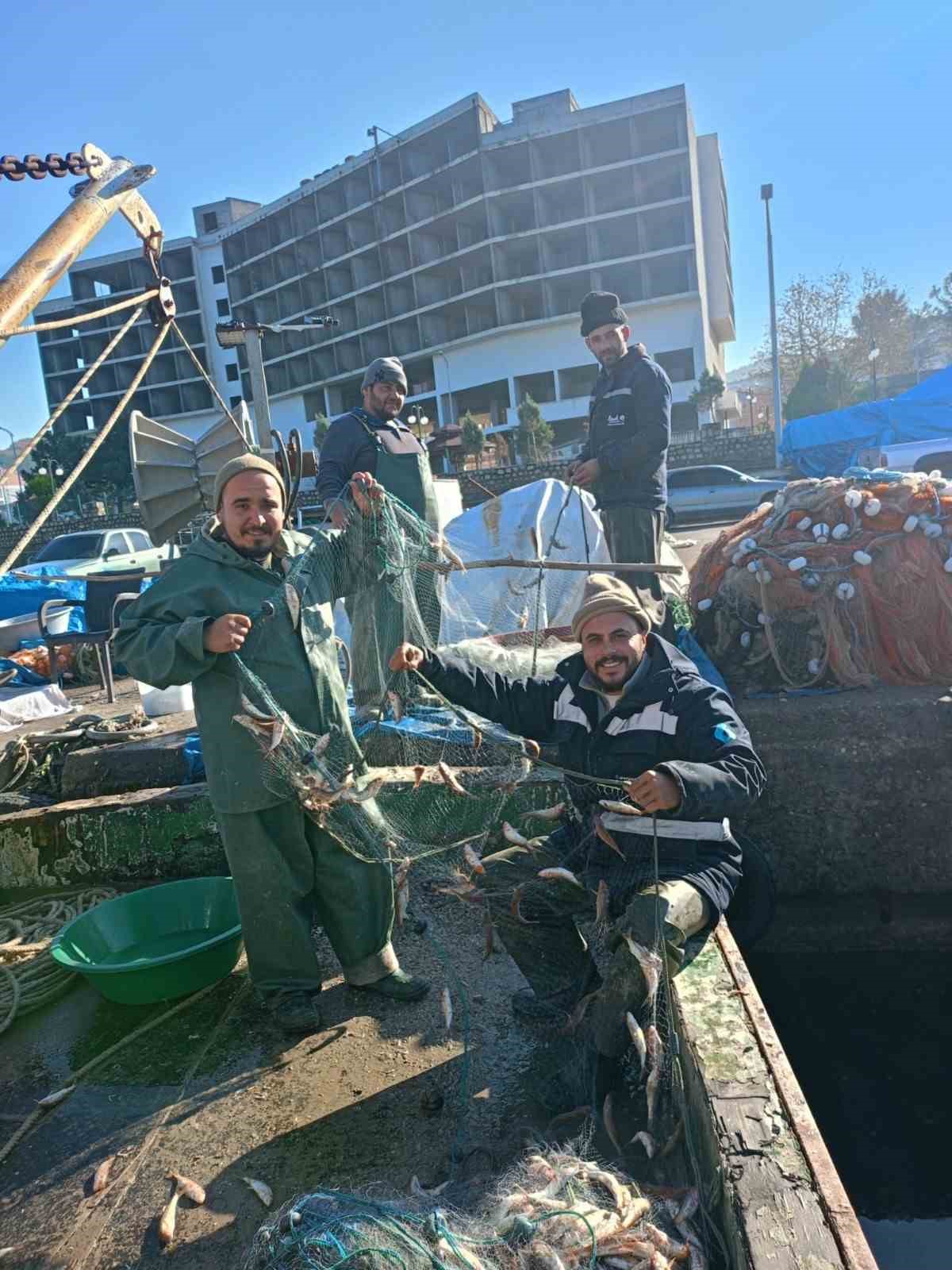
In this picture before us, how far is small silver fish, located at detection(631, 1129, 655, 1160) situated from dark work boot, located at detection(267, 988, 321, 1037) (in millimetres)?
1433

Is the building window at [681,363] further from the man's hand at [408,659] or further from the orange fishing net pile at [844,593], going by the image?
the man's hand at [408,659]

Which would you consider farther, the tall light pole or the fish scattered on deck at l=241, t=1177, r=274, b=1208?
the tall light pole

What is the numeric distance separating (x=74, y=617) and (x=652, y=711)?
34.4 feet

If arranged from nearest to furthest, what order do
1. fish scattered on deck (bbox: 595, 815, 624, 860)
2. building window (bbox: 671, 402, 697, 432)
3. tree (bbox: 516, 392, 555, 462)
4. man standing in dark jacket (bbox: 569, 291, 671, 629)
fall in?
fish scattered on deck (bbox: 595, 815, 624, 860), man standing in dark jacket (bbox: 569, 291, 671, 629), tree (bbox: 516, 392, 555, 462), building window (bbox: 671, 402, 697, 432)

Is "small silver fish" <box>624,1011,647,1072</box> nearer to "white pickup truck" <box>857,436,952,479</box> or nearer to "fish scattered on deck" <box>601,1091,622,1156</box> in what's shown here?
"fish scattered on deck" <box>601,1091,622,1156</box>

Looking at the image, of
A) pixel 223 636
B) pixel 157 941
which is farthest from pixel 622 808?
pixel 157 941

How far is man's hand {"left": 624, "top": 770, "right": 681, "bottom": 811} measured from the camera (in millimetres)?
2893

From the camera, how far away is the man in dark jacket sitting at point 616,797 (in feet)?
9.72

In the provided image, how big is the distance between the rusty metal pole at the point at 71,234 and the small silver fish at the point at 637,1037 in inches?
160

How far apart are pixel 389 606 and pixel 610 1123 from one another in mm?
2512

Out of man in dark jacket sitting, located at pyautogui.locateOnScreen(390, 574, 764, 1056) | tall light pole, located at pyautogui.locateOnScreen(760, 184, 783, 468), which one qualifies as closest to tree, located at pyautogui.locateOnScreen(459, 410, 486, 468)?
tall light pole, located at pyautogui.locateOnScreen(760, 184, 783, 468)

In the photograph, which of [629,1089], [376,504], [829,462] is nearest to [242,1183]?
[629,1089]

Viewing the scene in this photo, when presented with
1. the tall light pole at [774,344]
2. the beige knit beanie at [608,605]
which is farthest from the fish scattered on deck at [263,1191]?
the tall light pole at [774,344]

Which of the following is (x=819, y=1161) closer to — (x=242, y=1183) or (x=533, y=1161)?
(x=533, y=1161)
